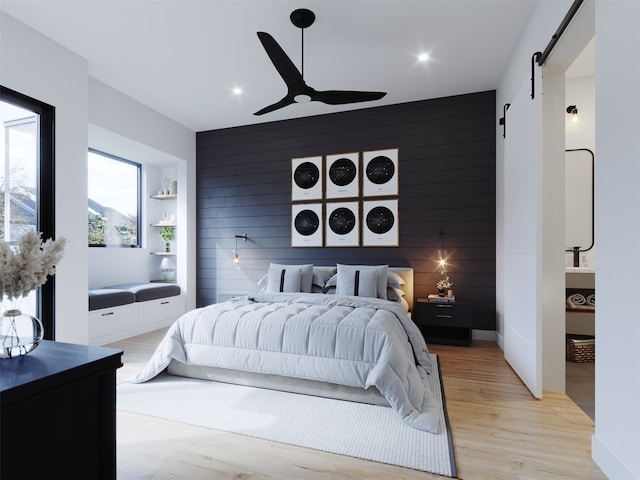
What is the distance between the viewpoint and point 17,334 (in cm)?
112

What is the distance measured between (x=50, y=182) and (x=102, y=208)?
1806mm

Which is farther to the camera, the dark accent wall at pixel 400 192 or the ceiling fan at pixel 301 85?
the dark accent wall at pixel 400 192

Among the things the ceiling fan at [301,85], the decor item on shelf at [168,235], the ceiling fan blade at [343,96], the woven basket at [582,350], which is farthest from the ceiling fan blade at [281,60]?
the decor item on shelf at [168,235]

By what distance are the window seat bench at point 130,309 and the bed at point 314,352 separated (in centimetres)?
148

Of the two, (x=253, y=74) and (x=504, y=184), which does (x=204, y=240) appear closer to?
(x=253, y=74)

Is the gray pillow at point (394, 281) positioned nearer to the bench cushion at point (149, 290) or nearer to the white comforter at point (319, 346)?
the white comforter at point (319, 346)

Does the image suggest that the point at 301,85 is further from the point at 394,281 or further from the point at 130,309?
the point at 130,309

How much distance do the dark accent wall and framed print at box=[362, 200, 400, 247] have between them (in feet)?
0.30

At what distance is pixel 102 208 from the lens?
15.9ft

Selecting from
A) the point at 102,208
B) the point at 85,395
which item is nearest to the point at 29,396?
the point at 85,395

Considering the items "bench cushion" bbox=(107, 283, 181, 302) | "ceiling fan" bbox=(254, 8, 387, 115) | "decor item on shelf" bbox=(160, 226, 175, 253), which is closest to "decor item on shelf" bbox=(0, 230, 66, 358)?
"ceiling fan" bbox=(254, 8, 387, 115)

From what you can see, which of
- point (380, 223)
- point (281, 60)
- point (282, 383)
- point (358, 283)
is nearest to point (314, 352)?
point (282, 383)

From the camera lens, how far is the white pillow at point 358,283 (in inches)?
148

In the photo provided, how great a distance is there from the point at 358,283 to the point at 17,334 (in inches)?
120
